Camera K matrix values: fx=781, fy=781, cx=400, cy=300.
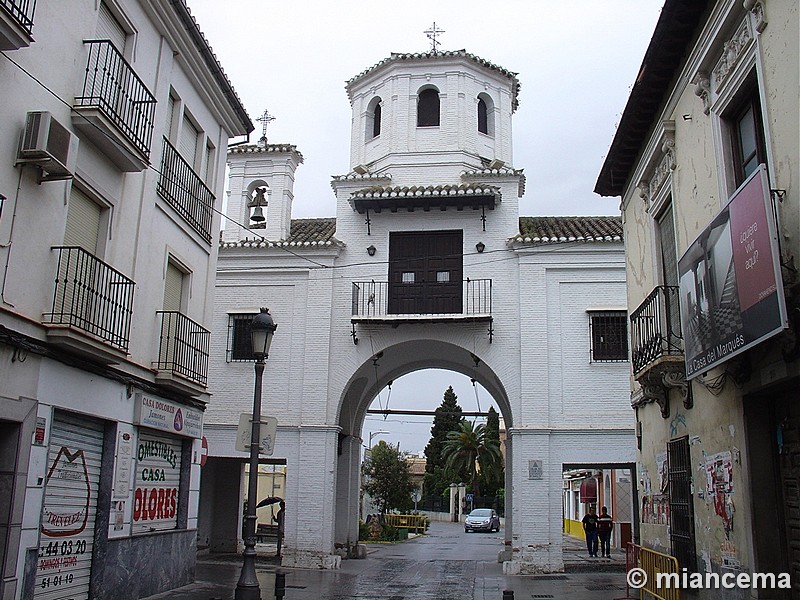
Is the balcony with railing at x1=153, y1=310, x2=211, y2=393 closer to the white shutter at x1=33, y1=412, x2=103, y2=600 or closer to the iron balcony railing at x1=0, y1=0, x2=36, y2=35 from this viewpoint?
the white shutter at x1=33, y1=412, x2=103, y2=600

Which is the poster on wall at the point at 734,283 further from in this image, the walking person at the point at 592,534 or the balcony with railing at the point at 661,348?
the walking person at the point at 592,534

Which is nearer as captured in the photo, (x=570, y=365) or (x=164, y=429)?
(x=164, y=429)

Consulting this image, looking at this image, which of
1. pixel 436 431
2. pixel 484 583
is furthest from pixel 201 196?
pixel 436 431

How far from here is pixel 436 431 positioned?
68000mm

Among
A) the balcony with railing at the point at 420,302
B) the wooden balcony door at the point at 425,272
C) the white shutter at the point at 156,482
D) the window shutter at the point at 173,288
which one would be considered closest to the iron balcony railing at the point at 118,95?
the window shutter at the point at 173,288

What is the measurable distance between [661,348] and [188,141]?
895cm

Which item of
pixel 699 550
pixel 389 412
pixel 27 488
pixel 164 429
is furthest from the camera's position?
pixel 389 412

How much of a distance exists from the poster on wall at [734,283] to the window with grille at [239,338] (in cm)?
1412

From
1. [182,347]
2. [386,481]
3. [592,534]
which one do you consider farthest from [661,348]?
[386,481]

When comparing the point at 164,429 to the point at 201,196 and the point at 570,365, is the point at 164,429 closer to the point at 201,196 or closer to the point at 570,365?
the point at 201,196

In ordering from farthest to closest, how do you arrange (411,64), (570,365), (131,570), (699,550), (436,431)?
(436,431) < (411,64) < (570,365) < (131,570) < (699,550)

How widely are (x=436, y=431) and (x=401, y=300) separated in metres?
49.1

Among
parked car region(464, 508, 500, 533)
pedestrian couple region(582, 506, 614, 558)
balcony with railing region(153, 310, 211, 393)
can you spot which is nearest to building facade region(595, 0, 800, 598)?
balcony with railing region(153, 310, 211, 393)

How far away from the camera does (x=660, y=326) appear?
1075cm
